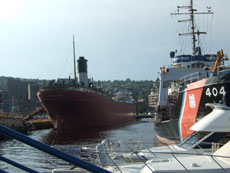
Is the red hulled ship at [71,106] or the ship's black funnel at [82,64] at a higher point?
the ship's black funnel at [82,64]

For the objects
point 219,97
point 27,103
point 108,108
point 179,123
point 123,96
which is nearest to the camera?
point 219,97

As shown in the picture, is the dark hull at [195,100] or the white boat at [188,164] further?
the dark hull at [195,100]

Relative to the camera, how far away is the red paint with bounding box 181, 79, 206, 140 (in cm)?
1730

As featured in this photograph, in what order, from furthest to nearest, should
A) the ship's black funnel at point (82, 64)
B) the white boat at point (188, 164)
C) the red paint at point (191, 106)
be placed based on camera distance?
the ship's black funnel at point (82, 64) → the red paint at point (191, 106) → the white boat at point (188, 164)

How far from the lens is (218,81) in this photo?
15.6 meters

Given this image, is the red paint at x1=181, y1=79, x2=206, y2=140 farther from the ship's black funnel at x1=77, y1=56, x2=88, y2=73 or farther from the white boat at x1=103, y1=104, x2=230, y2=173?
the ship's black funnel at x1=77, y1=56, x2=88, y2=73

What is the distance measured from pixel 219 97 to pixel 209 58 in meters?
12.9

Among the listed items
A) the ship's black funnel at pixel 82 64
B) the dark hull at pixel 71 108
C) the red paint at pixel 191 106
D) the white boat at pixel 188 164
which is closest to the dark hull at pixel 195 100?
the red paint at pixel 191 106

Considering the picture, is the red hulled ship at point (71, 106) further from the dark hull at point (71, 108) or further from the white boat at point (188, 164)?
the white boat at point (188, 164)

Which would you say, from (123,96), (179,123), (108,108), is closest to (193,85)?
(179,123)

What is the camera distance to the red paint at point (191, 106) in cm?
1730

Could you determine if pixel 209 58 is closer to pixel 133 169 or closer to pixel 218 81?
pixel 218 81

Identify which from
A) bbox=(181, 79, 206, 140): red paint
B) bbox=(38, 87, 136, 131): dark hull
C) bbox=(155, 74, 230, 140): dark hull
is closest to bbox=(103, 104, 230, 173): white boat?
bbox=(155, 74, 230, 140): dark hull

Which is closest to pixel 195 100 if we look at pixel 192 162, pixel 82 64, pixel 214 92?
pixel 214 92
